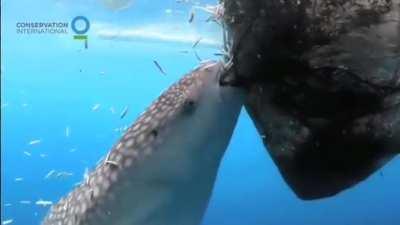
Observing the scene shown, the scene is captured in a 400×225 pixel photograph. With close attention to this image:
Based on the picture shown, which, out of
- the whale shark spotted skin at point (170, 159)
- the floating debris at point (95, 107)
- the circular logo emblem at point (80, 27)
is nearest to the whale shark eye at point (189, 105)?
the whale shark spotted skin at point (170, 159)

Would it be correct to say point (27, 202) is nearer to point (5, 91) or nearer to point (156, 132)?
point (5, 91)

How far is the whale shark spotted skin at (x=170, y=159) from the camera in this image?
2.46 m

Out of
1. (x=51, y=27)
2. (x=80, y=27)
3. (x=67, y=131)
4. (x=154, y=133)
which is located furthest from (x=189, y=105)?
(x=67, y=131)

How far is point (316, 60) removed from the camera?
209 cm

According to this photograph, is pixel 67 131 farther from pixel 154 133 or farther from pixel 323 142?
pixel 323 142

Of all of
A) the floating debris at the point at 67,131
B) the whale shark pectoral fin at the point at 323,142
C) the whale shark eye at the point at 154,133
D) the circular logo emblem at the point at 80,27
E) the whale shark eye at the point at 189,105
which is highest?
the whale shark eye at the point at 189,105

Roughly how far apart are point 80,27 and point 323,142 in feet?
28.1

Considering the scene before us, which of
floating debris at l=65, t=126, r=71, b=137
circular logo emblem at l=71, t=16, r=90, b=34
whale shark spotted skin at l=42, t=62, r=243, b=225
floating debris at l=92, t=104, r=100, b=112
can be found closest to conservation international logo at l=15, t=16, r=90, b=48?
circular logo emblem at l=71, t=16, r=90, b=34

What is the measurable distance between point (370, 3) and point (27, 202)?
863 centimetres

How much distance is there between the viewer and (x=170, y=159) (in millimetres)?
2572

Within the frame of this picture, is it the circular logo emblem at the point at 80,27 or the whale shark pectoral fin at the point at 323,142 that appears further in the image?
the circular logo emblem at the point at 80,27

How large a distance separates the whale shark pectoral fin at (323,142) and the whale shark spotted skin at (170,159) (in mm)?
167

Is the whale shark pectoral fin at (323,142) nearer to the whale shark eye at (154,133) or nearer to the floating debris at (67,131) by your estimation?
the whale shark eye at (154,133)

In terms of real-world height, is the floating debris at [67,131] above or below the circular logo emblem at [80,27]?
below
